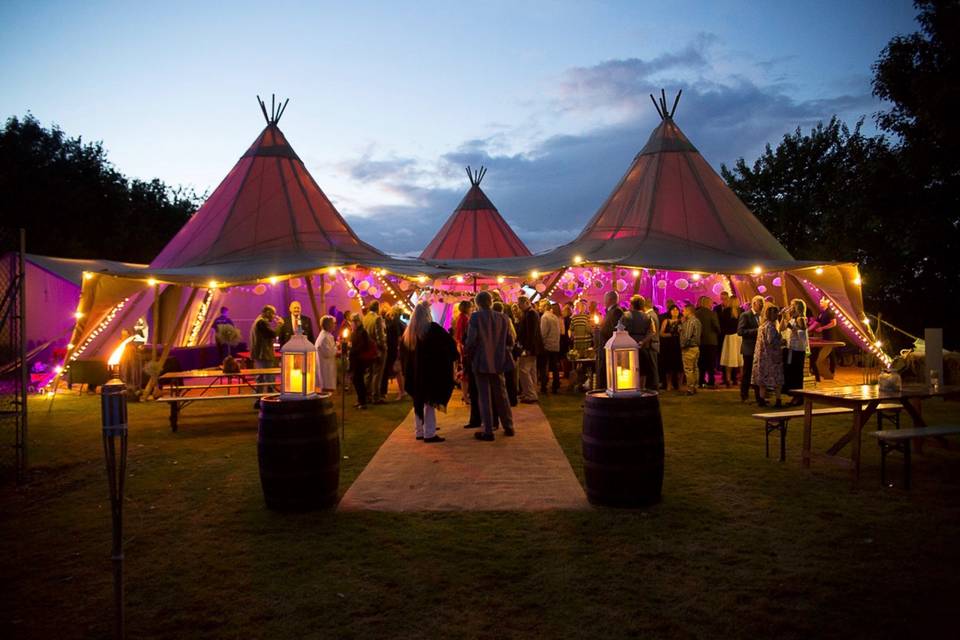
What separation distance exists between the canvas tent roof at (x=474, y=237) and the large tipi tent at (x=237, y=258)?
617cm

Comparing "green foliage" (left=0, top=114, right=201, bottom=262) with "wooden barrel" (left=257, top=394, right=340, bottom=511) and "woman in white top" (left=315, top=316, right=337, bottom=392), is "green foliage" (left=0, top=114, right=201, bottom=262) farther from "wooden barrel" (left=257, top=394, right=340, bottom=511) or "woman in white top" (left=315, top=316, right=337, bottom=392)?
"wooden barrel" (left=257, top=394, right=340, bottom=511)

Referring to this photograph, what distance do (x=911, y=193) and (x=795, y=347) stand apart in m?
9.85

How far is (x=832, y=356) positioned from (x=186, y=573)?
13742 mm

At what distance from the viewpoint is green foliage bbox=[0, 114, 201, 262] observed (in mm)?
22703

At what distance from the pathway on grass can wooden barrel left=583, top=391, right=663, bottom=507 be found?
262 mm

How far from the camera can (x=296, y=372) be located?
4977mm

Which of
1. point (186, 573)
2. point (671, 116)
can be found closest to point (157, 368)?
point (186, 573)

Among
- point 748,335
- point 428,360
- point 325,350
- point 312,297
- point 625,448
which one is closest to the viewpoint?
point 625,448

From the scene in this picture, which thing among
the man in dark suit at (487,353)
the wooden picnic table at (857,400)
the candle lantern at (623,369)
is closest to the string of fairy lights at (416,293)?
the man in dark suit at (487,353)

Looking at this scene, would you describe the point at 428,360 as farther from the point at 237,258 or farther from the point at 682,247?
the point at 682,247

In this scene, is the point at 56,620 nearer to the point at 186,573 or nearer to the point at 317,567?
the point at 186,573

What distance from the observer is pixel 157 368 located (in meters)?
11.3

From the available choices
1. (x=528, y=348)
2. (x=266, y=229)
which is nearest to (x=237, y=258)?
(x=266, y=229)

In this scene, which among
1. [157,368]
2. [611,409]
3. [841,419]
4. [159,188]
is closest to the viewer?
[611,409]
